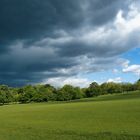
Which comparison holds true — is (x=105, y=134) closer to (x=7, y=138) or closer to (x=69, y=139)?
(x=69, y=139)

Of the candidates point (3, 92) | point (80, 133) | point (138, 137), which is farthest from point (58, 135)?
point (3, 92)

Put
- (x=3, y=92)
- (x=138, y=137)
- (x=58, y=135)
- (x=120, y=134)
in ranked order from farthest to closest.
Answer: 1. (x=3, y=92)
2. (x=58, y=135)
3. (x=120, y=134)
4. (x=138, y=137)

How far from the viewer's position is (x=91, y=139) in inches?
882

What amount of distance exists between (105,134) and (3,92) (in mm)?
180296

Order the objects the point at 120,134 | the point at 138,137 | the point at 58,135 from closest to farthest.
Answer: the point at 138,137 < the point at 120,134 < the point at 58,135

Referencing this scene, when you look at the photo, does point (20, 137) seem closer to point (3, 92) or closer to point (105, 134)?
point (105, 134)

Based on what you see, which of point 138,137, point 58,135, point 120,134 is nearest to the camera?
point 138,137

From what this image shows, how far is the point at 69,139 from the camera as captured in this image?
22641mm

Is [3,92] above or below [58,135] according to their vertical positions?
above

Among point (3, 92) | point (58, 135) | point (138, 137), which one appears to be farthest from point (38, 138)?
point (3, 92)

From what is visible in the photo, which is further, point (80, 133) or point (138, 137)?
point (80, 133)

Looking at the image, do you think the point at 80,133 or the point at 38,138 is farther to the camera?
the point at 80,133

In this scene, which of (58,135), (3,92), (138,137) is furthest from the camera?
(3,92)

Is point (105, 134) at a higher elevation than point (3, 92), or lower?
lower
